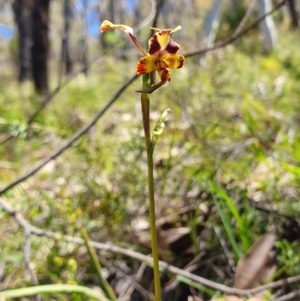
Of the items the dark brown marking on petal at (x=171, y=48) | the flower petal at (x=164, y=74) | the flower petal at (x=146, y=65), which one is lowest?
the flower petal at (x=164, y=74)

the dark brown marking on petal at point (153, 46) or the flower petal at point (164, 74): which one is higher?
the dark brown marking on petal at point (153, 46)

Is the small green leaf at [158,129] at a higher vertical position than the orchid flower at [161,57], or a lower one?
lower

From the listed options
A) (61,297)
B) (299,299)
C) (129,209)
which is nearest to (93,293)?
(61,297)

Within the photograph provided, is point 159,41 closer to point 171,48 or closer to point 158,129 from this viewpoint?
point 171,48

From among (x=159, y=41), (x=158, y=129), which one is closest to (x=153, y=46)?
(x=159, y=41)

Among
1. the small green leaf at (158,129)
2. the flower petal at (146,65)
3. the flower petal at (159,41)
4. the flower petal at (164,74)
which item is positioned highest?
the flower petal at (159,41)

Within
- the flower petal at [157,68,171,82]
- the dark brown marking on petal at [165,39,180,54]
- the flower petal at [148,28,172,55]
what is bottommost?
the flower petal at [157,68,171,82]

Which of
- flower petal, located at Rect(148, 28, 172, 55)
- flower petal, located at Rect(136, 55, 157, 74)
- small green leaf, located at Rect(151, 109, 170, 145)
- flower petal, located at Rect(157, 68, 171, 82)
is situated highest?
flower petal, located at Rect(148, 28, 172, 55)

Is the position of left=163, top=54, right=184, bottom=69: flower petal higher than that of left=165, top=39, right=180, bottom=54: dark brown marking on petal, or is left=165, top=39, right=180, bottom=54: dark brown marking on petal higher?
left=165, top=39, right=180, bottom=54: dark brown marking on petal
